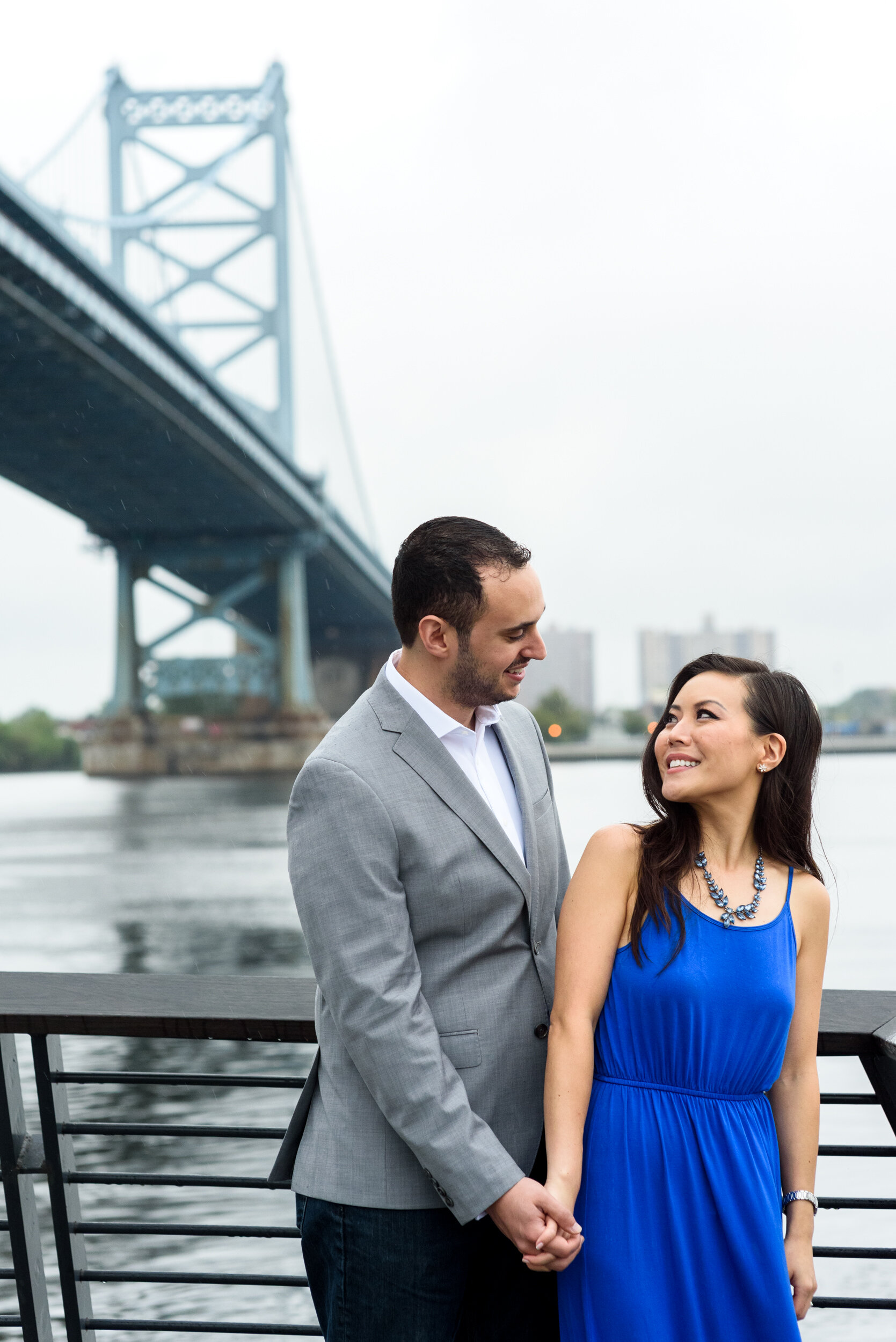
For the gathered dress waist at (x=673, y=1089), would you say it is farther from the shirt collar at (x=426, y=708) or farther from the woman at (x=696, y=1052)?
the shirt collar at (x=426, y=708)

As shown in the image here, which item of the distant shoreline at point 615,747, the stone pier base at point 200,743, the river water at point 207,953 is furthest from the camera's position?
the distant shoreline at point 615,747

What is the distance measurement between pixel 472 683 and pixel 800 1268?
0.59 m

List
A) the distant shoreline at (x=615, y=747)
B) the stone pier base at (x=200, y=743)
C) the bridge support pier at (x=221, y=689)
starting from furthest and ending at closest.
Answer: the distant shoreline at (x=615, y=747) → the stone pier base at (x=200, y=743) → the bridge support pier at (x=221, y=689)

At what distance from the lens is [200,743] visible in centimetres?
2473

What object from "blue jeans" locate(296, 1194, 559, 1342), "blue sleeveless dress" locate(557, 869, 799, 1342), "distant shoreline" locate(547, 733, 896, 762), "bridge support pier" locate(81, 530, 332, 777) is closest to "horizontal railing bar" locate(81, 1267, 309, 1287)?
"blue jeans" locate(296, 1194, 559, 1342)

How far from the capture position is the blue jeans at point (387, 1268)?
1.11m

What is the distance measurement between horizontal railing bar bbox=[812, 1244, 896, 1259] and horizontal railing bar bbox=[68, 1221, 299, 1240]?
0.55 m

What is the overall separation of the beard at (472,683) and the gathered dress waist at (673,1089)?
346 millimetres

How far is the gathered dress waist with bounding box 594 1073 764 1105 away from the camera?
1.14m

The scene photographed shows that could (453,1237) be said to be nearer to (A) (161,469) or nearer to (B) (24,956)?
(B) (24,956)

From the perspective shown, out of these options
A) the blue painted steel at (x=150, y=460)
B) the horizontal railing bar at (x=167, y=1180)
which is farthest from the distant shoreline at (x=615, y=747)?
the horizontal railing bar at (x=167, y=1180)

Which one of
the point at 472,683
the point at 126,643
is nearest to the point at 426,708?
the point at 472,683

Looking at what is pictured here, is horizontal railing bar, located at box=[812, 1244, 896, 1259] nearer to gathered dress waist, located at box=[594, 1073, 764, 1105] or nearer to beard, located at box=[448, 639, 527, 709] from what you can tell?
gathered dress waist, located at box=[594, 1073, 764, 1105]

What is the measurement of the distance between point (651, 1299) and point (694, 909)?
325mm
